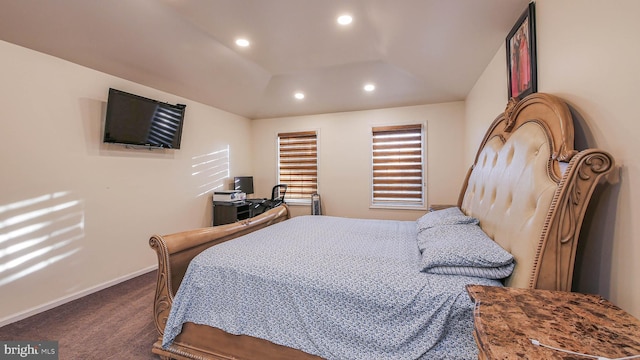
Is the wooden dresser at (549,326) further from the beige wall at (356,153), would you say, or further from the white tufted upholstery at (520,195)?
the beige wall at (356,153)

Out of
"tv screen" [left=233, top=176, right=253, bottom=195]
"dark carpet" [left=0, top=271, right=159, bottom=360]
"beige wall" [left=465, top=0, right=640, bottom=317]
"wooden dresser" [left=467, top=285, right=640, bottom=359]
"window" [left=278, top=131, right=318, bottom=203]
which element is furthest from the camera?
"window" [left=278, top=131, right=318, bottom=203]

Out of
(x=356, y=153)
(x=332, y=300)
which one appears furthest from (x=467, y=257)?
(x=356, y=153)

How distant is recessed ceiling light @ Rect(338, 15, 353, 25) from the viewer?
92.9 inches

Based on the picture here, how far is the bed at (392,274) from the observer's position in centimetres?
109

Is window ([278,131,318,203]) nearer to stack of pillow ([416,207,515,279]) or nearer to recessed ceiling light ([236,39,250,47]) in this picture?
recessed ceiling light ([236,39,250,47])

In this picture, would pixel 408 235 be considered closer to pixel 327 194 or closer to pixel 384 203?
pixel 384 203

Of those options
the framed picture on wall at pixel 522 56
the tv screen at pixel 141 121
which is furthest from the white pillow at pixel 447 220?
the tv screen at pixel 141 121

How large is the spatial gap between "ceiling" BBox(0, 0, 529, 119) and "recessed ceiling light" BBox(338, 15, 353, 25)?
0.19ft

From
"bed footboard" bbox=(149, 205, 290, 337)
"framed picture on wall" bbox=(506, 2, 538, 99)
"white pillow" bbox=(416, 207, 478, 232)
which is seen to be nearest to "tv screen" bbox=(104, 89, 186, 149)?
"bed footboard" bbox=(149, 205, 290, 337)

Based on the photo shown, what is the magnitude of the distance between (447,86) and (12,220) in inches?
195

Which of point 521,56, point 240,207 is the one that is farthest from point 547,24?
point 240,207

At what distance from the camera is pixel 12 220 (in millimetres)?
2320

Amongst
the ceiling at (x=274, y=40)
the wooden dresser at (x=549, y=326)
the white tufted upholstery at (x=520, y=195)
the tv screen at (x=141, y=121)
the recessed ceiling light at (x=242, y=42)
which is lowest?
the wooden dresser at (x=549, y=326)

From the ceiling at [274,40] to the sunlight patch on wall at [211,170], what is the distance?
1.01m
